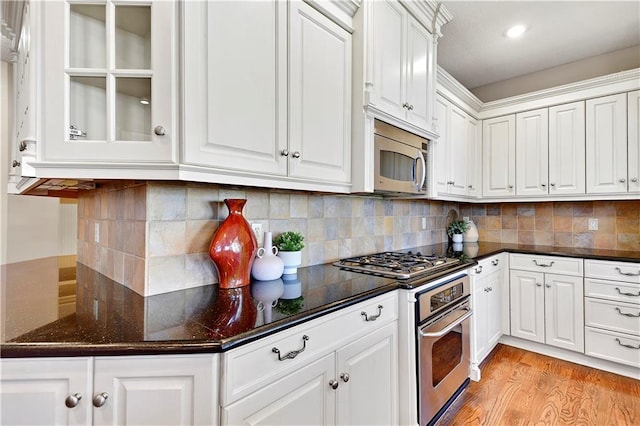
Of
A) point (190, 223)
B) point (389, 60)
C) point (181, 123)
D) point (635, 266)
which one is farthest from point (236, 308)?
point (635, 266)

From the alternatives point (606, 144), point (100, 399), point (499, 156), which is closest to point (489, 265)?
point (499, 156)

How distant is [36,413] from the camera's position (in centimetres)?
79

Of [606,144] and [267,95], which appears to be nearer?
[267,95]

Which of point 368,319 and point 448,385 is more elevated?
point 368,319

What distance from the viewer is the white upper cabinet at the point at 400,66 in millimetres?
1744

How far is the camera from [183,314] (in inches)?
40.5

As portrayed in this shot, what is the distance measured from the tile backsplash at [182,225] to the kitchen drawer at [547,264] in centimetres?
147

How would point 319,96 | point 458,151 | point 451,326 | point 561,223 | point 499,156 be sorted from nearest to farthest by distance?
1. point 319,96
2. point 451,326
3. point 458,151
4. point 561,223
5. point 499,156

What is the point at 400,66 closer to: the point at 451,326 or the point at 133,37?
the point at 133,37

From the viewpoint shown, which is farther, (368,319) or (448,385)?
(448,385)

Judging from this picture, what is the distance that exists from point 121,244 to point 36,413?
2.47 ft

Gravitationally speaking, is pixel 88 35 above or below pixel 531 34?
below

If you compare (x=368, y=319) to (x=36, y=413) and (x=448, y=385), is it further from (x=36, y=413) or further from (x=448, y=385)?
(x=36, y=413)

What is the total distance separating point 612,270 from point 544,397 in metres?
1.12
